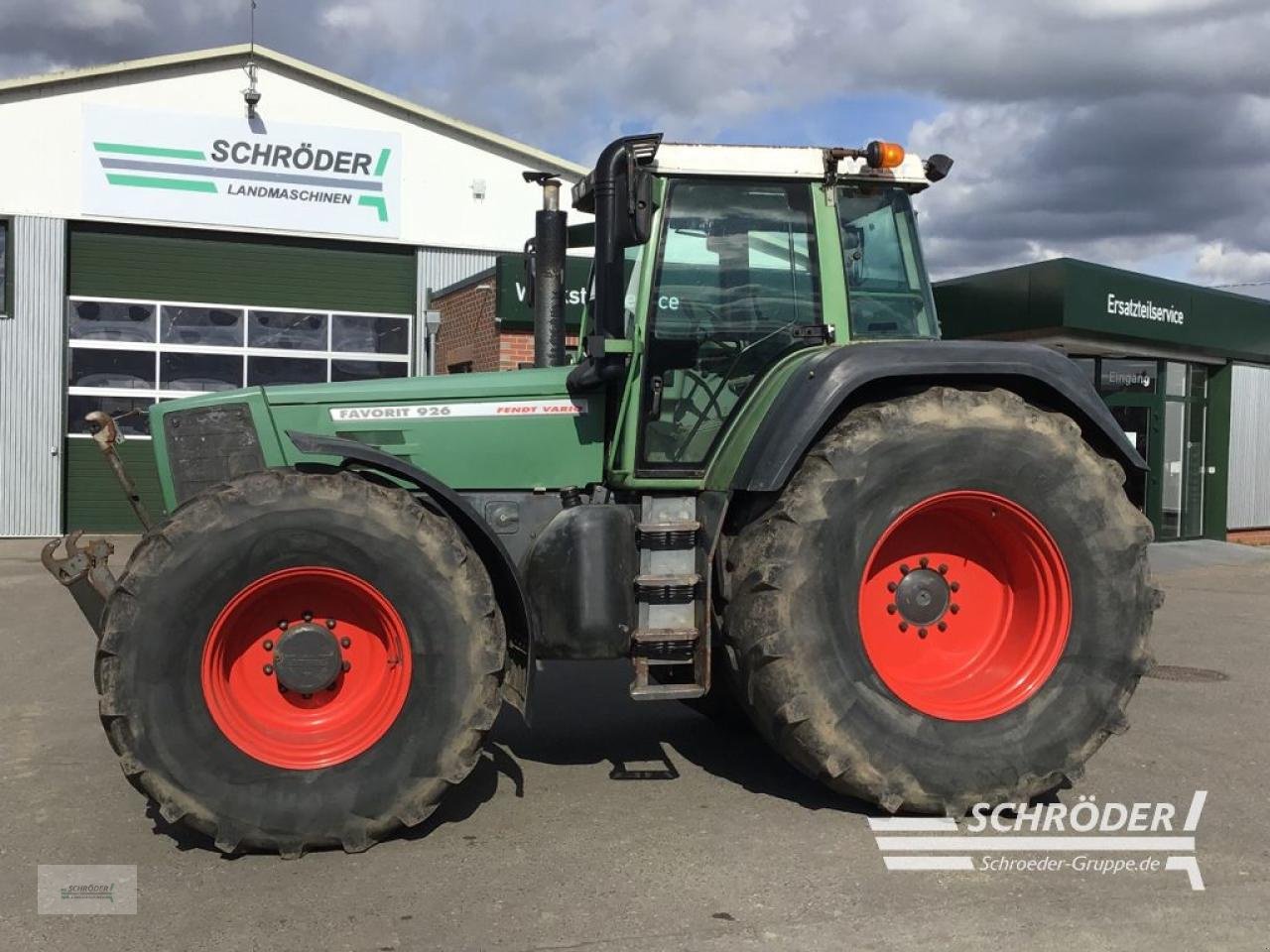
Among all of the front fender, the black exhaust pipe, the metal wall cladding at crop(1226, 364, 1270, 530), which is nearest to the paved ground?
the front fender

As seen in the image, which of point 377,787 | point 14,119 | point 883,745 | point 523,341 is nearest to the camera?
point 377,787

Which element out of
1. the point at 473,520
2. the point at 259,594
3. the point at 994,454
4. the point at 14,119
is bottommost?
the point at 259,594

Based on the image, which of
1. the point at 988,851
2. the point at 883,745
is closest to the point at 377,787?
the point at 883,745

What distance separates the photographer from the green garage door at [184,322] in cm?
1642

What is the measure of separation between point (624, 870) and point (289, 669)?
1423 mm

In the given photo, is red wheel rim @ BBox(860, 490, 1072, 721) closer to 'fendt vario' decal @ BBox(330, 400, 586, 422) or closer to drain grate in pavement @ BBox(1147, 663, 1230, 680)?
'fendt vario' decal @ BBox(330, 400, 586, 422)

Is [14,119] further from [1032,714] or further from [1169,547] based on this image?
[1169,547]

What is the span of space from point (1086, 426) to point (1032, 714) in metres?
1.26

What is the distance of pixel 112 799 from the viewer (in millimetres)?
4801

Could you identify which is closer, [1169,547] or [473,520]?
[473,520]

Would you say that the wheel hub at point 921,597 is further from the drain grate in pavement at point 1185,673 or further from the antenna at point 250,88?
the antenna at point 250,88

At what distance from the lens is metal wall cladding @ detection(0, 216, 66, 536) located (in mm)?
15969

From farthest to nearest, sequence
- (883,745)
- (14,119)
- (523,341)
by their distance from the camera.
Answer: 1. (14,119)
2. (523,341)
3. (883,745)

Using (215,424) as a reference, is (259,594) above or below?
below
